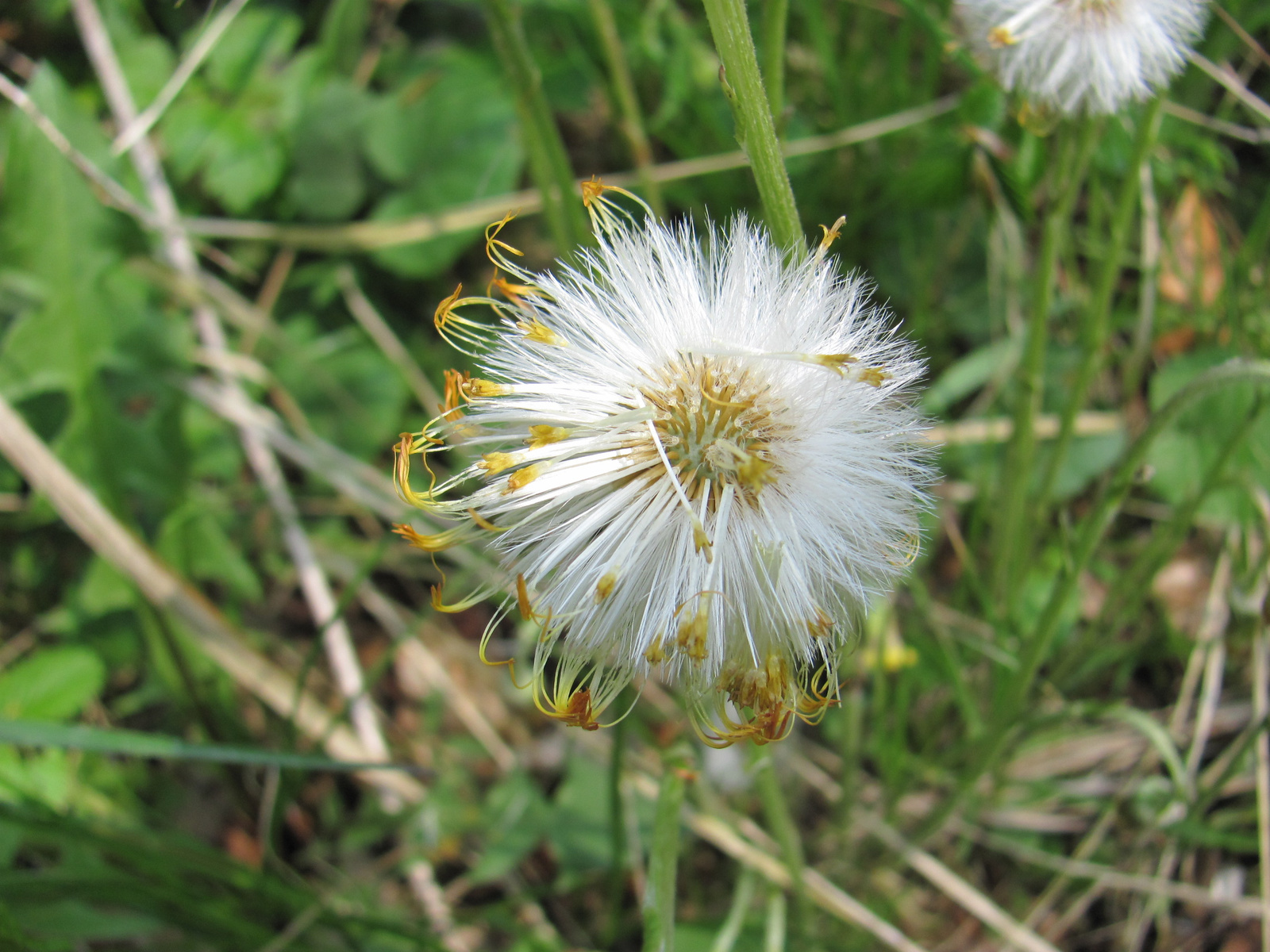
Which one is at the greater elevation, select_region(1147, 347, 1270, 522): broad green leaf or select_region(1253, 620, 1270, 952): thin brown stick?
select_region(1147, 347, 1270, 522): broad green leaf

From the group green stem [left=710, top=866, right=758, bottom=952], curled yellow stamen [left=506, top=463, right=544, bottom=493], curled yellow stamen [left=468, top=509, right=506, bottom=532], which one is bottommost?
green stem [left=710, top=866, right=758, bottom=952]

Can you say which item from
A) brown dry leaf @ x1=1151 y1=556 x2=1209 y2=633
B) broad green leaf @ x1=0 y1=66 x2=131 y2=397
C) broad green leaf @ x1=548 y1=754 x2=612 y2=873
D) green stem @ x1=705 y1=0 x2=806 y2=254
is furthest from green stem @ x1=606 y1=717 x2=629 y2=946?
broad green leaf @ x1=0 y1=66 x2=131 y2=397

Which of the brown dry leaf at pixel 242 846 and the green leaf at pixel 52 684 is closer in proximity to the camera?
the green leaf at pixel 52 684

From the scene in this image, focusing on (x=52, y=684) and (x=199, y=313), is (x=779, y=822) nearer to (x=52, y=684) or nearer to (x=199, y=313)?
(x=52, y=684)

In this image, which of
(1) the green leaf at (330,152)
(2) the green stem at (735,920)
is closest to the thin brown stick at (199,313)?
(1) the green leaf at (330,152)

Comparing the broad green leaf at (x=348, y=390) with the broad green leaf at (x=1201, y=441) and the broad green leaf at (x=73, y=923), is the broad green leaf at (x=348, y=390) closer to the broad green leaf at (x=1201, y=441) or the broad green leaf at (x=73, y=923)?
the broad green leaf at (x=73, y=923)

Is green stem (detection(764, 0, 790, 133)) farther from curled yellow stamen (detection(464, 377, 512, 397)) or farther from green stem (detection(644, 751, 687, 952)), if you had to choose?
green stem (detection(644, 751, 687, 952))
